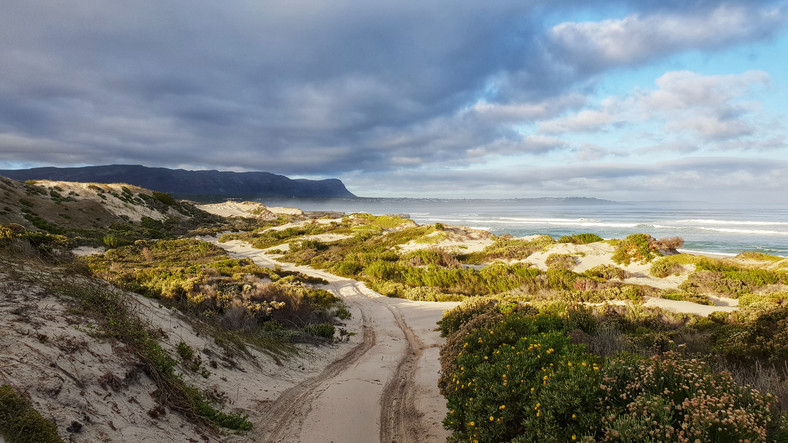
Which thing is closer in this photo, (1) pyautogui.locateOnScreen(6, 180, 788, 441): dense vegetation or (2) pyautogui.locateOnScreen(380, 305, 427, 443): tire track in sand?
(1) pyautogui.locateOnScreen(6, 180, 788, 441): dense vegetation

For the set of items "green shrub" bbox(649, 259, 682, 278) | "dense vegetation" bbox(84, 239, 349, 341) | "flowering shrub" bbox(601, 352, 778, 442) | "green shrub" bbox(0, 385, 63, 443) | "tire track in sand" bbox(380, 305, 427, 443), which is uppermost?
"flowering shrub" bbox(601, 352, 778, 442)

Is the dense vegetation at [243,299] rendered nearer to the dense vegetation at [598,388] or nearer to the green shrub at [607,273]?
the dense vegetation at [598,388]

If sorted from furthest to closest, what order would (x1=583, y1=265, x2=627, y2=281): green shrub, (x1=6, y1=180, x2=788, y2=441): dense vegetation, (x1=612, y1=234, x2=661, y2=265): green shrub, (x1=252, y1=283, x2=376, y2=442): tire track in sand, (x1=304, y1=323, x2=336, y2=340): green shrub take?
1. (x1=612, y1=234, x2=661, y2=265): green shrub
2. (x1=583, y1=265, x2=627, y2=281): green shrub
3. (x1=304, y1=323, x2=336, y2=340): green shrub
4. (x1=252, y1=283, x2=376, y2=442): tire track in sand
5. (x1=6, y1=180, x2=788, y2=441): dense vegetation

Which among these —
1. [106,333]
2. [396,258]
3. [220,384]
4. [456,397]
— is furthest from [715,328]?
[396,258]

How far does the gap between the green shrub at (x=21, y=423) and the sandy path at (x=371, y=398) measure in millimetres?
2543

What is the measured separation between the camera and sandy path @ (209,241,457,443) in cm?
532

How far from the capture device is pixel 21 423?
2832 millimetres

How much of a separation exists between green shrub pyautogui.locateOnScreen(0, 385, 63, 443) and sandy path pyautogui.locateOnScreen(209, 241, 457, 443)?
2543 mm

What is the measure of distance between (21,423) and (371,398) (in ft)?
15.8

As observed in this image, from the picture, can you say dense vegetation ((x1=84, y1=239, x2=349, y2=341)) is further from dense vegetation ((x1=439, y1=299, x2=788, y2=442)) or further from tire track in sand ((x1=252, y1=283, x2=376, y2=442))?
dense vegetation ((x1=439, y1=299, x2=788, y2=442))

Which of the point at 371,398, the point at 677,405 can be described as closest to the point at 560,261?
the point at 371,398

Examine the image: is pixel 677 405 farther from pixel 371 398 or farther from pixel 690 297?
pixel 690 297

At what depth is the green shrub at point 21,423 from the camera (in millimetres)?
2769

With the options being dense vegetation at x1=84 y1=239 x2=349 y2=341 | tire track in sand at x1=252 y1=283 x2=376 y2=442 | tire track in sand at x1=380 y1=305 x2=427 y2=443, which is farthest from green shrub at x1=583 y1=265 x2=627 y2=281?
tire track in sand at x1=252 y1=283 x2=376 y2=442
